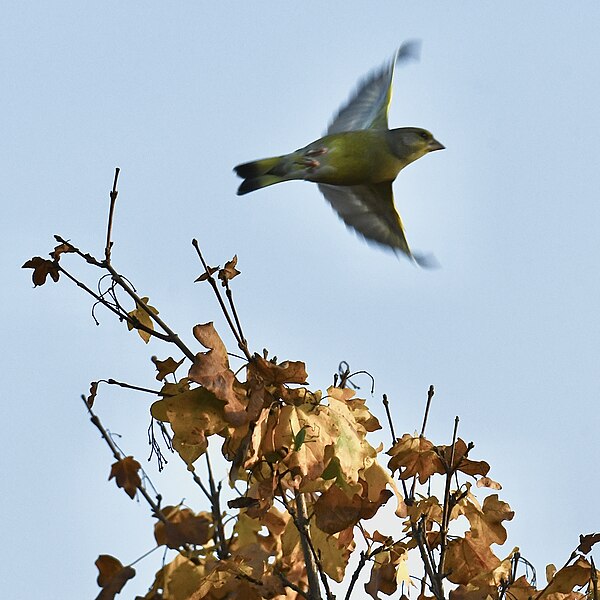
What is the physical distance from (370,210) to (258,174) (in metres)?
0.89

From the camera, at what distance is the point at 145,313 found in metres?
3.25

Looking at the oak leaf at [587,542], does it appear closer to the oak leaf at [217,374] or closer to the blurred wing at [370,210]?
the oak leaf at [217,374]

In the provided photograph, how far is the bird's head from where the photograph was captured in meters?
7.36

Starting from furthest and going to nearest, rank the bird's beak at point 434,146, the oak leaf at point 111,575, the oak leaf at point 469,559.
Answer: the bird's beak at point 434,146 < the oak leaf at point 469,559 < the oak leaf at point 111,575

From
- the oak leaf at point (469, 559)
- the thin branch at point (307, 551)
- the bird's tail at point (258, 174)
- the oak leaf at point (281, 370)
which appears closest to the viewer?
the oak leaf at point (281, 370)

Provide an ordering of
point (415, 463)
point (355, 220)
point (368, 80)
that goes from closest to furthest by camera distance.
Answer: point (415, 463), point (355, 220), point (368, 80)

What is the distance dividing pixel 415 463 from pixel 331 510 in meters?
0.57

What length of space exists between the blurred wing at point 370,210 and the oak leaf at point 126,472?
14.3ft

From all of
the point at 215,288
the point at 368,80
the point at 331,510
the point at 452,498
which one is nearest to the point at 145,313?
the point at 215,288

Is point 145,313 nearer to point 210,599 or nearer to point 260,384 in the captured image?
point 260,384

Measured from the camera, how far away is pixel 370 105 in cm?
794

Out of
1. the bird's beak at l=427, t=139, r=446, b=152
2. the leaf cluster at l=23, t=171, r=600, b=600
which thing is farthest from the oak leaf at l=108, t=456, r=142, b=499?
the bird's beak at l=427, t=139, r=446, b=152

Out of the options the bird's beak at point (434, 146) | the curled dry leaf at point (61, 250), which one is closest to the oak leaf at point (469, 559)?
the curled dry leaf at point (61, 250)

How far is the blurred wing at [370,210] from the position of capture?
7.06 meters
